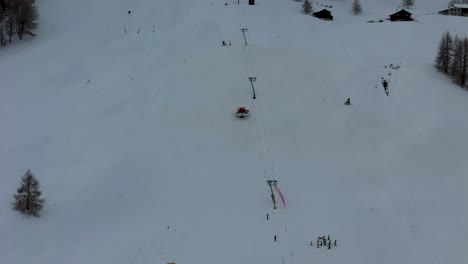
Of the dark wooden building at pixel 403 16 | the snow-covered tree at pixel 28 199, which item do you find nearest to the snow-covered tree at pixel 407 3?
the dark wooden building at pixel 403 16

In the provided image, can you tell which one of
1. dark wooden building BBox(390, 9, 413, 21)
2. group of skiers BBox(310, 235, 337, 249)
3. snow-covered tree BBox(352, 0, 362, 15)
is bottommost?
group of skiers BBox(310, 235, 337, 249)

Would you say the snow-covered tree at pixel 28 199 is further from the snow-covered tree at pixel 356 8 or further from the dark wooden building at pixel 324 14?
the snow-covered tree at pixel 356 8

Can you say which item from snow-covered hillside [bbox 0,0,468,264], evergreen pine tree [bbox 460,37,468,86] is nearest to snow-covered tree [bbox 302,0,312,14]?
snow-covered hillside [bbox 0,0,468,264]

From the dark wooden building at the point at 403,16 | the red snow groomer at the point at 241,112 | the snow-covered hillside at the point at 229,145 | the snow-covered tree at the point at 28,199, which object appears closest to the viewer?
the snow-covered hillside at the point at 229,145

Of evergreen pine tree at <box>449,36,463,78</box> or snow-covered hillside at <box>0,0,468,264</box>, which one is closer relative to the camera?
snow-covered hillside at <box>0,0,468,264</box>

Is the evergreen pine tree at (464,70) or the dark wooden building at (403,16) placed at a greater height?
the dark wooden building at (403,16)

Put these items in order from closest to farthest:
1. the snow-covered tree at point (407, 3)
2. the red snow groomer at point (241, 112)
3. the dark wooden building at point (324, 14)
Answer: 1. the red snow groomer at point (241, 112)
2. the dark wooden building at point (324, 14)
3. the snow-covered tree at point (407, 3)

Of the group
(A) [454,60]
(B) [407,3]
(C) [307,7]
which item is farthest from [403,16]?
(A) [454,60]

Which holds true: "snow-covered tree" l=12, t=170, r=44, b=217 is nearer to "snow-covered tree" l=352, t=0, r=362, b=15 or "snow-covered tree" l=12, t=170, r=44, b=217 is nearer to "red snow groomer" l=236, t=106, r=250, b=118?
"red snow groomer" l=236, t=106, r=250, b=118
